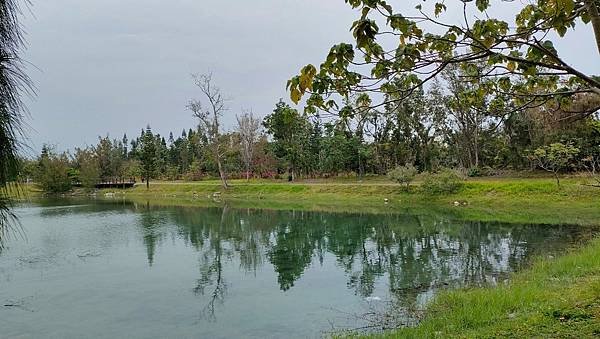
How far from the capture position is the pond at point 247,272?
8.55 meters

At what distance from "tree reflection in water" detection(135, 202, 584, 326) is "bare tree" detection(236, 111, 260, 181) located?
21.2 metres

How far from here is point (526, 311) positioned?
6238mm

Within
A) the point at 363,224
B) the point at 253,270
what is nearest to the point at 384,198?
the point at 363,224

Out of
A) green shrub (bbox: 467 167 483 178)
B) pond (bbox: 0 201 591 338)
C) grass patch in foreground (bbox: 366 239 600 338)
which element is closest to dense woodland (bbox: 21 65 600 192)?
green shrub (bbox: 467 167 483 178)

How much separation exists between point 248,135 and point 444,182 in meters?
22.9

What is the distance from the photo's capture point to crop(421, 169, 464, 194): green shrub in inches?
1145

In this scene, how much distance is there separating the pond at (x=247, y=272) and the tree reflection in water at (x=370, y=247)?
0.05 metres

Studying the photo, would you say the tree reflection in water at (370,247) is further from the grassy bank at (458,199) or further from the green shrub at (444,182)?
the green shrub at (444,182)

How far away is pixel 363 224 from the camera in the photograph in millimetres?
21812

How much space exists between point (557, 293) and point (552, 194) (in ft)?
67.2


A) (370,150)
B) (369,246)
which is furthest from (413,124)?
(369,246)

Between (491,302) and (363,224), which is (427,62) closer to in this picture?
(491,302)

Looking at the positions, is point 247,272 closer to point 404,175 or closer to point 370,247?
point 370,247

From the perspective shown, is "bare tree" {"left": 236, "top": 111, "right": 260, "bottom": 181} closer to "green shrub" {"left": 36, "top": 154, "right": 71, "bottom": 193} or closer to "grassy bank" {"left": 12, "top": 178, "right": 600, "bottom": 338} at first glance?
"grassy bank" {"left": 12, "top": 178, "right": 600, "bottom": 338}
